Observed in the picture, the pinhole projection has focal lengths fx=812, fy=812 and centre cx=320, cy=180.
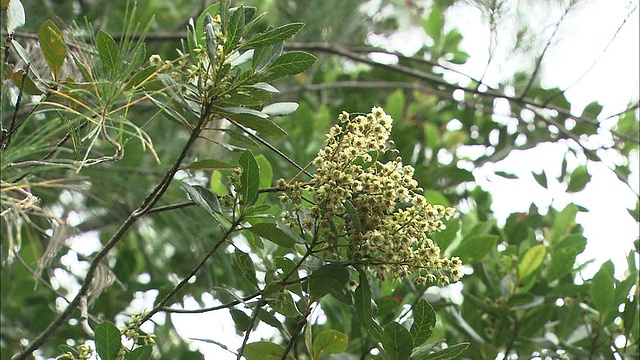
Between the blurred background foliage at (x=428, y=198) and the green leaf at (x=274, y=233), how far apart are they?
121mm

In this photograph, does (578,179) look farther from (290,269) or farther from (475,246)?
(290,269)

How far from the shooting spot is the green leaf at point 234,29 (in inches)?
34.4

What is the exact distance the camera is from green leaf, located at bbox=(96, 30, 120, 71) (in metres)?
0.93

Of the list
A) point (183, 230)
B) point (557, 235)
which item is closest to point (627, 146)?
point (557, 235)

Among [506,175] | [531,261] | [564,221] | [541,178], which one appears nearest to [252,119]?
[531,261]

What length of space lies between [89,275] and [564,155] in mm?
1372

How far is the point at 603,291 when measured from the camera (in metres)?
1.44

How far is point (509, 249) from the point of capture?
1.56 metres

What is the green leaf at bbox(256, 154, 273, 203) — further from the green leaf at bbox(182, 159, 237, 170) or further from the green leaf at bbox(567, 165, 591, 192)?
the green leaf at bbox(567, 165, 591, 192)

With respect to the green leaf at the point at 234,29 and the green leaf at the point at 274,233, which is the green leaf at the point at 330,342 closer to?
the green leaf at the point at 274,233

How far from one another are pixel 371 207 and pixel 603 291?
743 mm

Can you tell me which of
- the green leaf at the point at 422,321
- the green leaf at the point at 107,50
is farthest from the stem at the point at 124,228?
the green leaf at the point at 422,321

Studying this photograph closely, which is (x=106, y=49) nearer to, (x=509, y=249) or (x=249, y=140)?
(x=249, y=140)

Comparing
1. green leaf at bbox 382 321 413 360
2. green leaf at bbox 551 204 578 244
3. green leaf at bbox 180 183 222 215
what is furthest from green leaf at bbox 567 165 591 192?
green leaf at bbox 180 183 222 215
